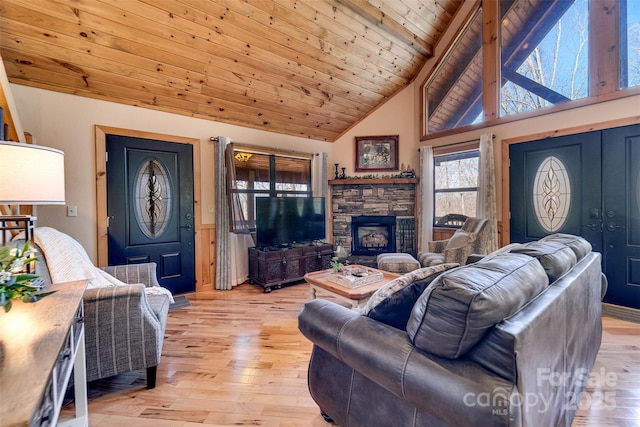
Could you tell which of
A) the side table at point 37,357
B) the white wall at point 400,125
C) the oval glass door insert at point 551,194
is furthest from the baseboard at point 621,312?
the side table at point 37,357

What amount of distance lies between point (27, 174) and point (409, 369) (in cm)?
185

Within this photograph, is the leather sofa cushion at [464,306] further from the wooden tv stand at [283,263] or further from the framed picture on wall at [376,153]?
the framed picture on wall at [376,153]

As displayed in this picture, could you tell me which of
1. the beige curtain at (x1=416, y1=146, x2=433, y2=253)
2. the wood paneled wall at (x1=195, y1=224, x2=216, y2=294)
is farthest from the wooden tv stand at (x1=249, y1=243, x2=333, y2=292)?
the beige curtain at (x1=416, y1=146, x2=433, y2=253)

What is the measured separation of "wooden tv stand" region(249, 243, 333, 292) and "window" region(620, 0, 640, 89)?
3.98 meters

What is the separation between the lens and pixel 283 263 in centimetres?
395

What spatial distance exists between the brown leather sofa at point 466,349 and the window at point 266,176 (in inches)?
122

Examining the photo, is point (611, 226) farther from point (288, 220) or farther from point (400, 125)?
point (288, 220)

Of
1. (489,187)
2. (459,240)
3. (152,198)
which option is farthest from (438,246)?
(152,198)

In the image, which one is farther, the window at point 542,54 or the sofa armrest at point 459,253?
the sofa armrest at point 459,253

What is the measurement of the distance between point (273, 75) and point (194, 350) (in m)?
3.27

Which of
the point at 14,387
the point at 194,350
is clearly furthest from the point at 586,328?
the point at 194,350

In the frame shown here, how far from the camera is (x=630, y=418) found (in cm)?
155

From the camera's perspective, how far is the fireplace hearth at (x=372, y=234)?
4.95 metres

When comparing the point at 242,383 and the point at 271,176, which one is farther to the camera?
the point at 271,176
